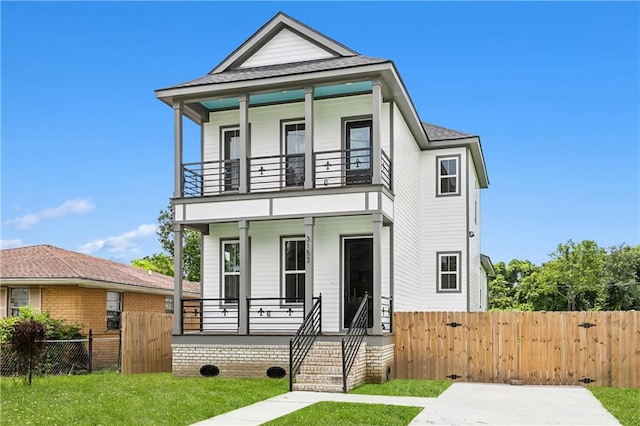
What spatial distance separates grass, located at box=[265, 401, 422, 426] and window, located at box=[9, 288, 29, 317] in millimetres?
14133

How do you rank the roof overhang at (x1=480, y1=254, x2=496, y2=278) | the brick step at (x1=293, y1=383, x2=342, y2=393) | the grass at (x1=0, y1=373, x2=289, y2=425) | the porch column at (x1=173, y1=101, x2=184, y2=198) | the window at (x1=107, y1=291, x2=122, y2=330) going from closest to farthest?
the grass at (x1=0, y1=373, x2=289, y2=425) → the brick step at (x1=293, y1=383, x2=342, y2=393) → the porch column at (x1=173, y1=101, x2=184, y2=198) → the window at (x1=107, y1=291, x2=122, y2=330) → the roof overhang at (x1=480, y1=254, x2=496, y2=278)

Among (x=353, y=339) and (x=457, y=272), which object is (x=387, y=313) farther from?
(x=457, y=272)

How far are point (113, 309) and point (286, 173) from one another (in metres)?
9.63

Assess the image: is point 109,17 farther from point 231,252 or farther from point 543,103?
point 543,103

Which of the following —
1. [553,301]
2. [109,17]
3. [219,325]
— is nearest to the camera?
[219,325]

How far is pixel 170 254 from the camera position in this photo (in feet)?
157

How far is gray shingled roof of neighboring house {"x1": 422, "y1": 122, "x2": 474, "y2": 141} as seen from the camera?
76.1 feet

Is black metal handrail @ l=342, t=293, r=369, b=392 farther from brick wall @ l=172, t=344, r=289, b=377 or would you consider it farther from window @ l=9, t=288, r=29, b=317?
window @ l=9, t=288, r=29, b=317

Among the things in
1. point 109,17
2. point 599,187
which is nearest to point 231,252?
point 109,17

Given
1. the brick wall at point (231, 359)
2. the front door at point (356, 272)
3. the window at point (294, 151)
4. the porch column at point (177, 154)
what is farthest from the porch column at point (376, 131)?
the porch column at point (177, 154)

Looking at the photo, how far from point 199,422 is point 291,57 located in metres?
11.5

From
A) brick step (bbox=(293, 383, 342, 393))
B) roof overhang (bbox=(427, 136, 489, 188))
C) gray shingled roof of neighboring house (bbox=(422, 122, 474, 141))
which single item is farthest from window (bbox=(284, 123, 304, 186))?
brick step (bbox=(293, 383, 342, 393))

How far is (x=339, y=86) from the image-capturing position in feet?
59.5

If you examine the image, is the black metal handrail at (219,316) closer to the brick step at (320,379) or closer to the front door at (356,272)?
the front door at (356,272)
